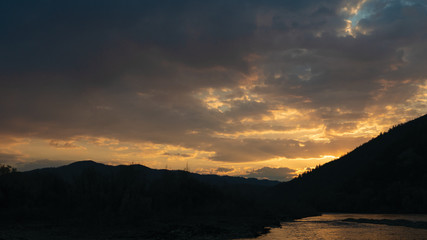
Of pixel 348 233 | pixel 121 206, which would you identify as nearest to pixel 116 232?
pixel 121 206

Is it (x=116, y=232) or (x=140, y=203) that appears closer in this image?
(x=116, y=232)

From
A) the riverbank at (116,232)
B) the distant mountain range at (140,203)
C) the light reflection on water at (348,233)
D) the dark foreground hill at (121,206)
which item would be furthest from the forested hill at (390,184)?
the riverbank at (116,232)

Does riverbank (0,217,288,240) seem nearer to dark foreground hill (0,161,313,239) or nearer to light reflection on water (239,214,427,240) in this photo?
dark foreground hill (0,161,313,239)

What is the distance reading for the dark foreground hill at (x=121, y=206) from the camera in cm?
5834

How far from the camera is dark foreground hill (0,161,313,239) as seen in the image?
5834 cm

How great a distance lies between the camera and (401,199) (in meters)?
150

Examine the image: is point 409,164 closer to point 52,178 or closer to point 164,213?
point 164,213

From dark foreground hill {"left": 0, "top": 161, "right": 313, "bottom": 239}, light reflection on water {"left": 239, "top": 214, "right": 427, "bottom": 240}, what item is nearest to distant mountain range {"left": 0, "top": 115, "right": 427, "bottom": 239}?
dark foreground hill {"left": 0, "top": 161, "right": 313, "bottom": 239}

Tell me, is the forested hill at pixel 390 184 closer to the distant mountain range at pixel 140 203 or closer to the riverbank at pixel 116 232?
the distant mountain range at pixel 140 203

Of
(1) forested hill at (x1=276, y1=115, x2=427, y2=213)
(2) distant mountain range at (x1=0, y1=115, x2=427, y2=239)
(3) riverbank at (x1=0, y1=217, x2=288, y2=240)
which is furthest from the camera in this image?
(1) forested hill at (x1=276, y1=115, x2=427, y2=213)

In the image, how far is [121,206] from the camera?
76.2 metres

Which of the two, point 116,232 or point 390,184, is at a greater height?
point 390,184

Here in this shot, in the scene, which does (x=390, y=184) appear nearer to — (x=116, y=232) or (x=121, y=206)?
(x=121, y=206)

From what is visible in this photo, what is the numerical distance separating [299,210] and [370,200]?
4318 cm
